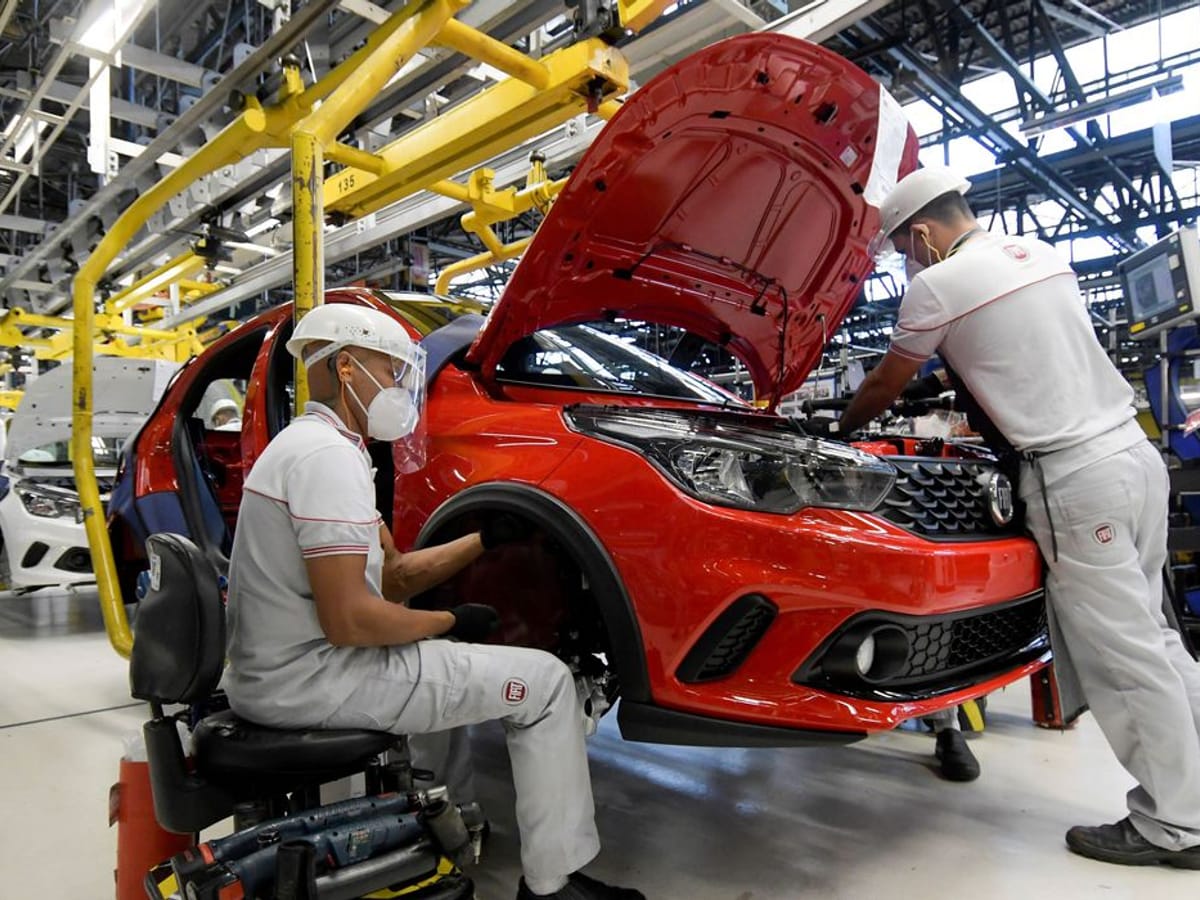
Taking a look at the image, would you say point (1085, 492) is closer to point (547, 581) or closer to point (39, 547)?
point (547, 581)

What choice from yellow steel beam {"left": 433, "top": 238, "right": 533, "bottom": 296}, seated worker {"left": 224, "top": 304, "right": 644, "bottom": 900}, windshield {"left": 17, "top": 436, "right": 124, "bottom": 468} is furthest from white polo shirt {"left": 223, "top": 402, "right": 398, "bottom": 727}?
windshield {"left": 17, "top": 436, "right": 124, "bottom": 468}

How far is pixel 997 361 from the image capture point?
2.04m

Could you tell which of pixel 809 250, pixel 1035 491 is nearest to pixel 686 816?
pixel 1035 491

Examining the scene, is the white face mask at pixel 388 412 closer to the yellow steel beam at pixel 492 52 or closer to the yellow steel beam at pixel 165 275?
the yellow steel beam at pixel 492 52

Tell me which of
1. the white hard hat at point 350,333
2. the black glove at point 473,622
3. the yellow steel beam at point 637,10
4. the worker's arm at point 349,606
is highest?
the yellow steel beam at point 637,10

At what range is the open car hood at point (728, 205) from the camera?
1968mm

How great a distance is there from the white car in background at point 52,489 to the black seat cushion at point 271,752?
3.57 metres

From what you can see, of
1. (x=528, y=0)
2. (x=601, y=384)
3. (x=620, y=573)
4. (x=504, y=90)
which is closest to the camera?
(x=620, y=573)

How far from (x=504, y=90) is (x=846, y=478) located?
7.87 feet

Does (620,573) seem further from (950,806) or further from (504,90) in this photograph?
(504,90)

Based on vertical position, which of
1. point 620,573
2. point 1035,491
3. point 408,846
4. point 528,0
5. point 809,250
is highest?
point 528,0

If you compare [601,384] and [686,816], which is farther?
[601,384]

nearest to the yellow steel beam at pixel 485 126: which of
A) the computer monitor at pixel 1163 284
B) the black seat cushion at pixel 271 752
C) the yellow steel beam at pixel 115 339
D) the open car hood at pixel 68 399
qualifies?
the open car hood at pixel 68 399

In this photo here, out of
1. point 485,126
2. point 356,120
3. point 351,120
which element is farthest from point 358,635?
point 356,120
